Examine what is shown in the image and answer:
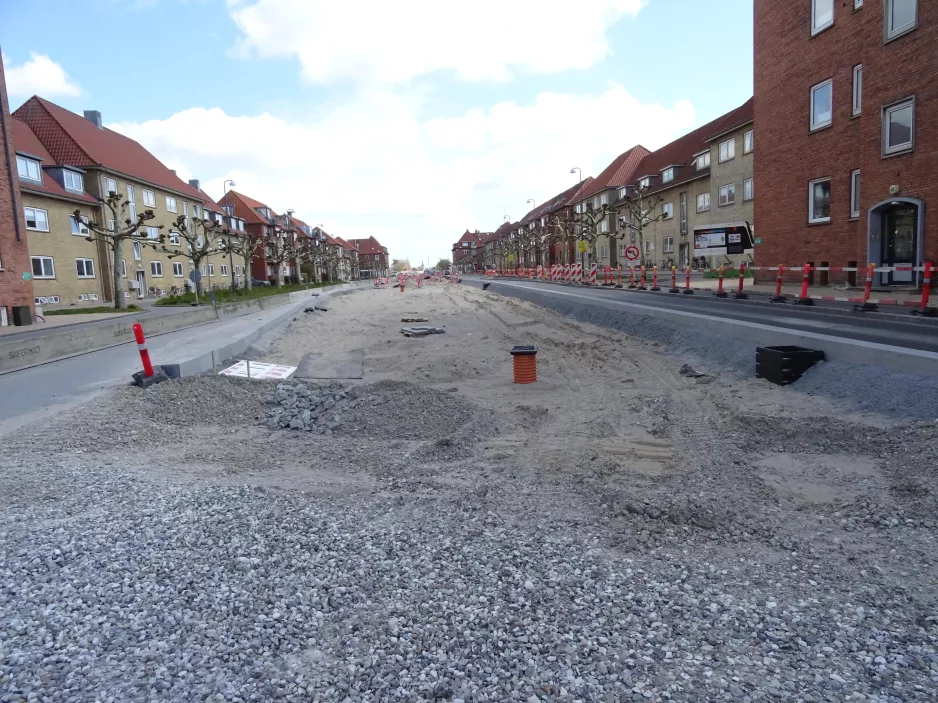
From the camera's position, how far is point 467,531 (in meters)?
4.65

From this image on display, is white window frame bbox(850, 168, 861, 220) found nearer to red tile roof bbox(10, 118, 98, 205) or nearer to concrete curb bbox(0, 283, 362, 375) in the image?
concrete curb bbox(0, 283, 362, 375)

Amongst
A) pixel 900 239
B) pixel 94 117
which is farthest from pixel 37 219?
pixel 900 239

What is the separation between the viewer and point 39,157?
35.3 metres

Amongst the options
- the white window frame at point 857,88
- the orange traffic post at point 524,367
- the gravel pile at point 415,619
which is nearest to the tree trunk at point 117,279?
the orange traffic post at point 524,367

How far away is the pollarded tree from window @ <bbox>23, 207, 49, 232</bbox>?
581 centimetres

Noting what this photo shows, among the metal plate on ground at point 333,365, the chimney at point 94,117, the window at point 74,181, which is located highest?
the chimney at point 94,117

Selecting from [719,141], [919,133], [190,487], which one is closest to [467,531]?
[190,487]

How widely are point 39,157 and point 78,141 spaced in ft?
19.8

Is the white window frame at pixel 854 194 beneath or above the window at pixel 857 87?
beneath

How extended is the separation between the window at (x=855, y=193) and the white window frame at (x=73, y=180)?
40.6 m

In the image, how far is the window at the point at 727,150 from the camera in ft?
131

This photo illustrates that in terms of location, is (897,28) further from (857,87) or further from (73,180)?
(73,180)

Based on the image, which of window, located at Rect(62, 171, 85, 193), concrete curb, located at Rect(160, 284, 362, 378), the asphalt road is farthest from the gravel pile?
window, located at Rect(62, 171, 85, 193)

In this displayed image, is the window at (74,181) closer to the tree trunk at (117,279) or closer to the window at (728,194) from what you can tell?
the tree trunk at (117,279)
